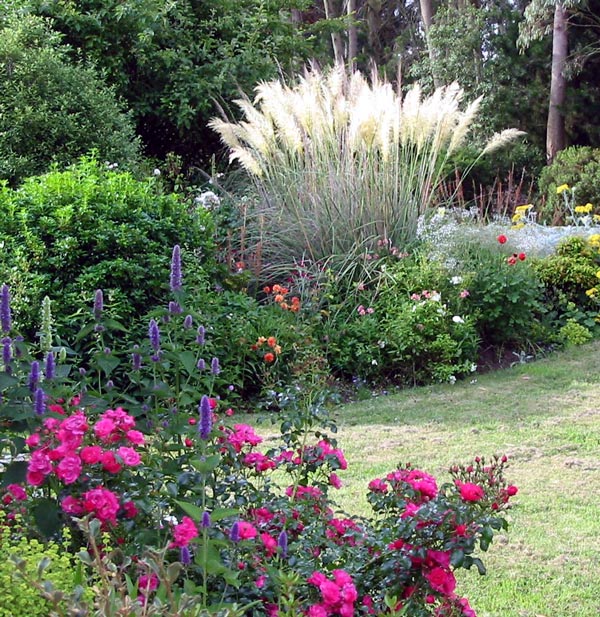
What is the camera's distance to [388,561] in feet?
6.88

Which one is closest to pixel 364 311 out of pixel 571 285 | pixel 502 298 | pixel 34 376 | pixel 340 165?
pixel 502 298

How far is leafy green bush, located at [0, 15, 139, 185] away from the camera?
7.21 meters

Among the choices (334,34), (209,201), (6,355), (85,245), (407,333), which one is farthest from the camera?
(334,34)

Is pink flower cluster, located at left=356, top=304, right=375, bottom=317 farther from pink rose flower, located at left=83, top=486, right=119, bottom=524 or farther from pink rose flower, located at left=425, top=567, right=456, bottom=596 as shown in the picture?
pink rose flower, located at left=83, top=486, right=119, bottom=524

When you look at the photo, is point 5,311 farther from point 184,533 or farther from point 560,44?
point 560,44

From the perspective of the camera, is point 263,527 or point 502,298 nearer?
point 263,527

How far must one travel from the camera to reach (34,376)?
6.93 feet

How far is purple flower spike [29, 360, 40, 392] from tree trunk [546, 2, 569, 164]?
47.2 feet

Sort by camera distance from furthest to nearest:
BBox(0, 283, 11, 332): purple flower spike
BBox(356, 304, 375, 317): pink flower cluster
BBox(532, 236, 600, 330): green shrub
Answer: BBox(532, 236, 600, 330): green shrub < BBox(356, 304, 375, 317): pink flower cluster < BBox(0, 283, 11, 332): purple flower spike

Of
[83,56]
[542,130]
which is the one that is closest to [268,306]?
[83,56]

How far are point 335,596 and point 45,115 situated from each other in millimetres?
6183

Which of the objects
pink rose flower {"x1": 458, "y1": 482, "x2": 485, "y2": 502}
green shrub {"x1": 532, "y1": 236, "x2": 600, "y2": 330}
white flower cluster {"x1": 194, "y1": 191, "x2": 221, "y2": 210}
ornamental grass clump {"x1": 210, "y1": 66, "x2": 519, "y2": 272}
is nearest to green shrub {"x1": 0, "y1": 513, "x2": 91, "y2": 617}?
pink rose flower {"x1": 458, "y1": 482, "x2": 485, "y2": 502}

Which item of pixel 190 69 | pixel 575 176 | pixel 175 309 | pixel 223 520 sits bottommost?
pixel 223 520

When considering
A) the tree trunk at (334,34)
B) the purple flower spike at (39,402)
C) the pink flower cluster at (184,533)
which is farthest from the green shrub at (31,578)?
the tree trunk at (334,34)
